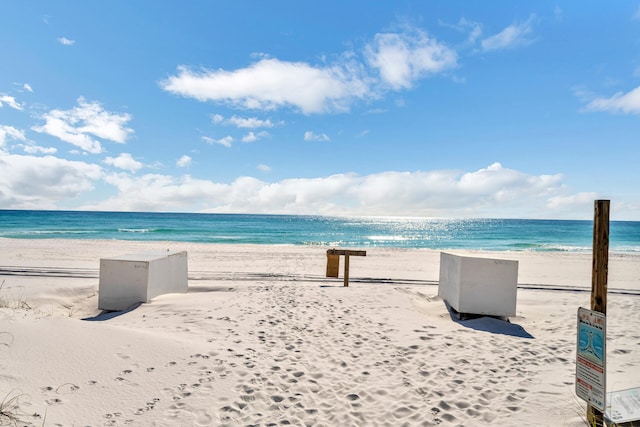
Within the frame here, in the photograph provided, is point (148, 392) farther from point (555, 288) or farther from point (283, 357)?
point (555, 288)

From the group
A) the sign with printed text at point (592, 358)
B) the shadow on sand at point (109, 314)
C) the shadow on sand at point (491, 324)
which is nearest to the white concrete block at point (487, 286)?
the shadow on sand at point (491, 324)

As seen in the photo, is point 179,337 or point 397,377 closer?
point 397,377

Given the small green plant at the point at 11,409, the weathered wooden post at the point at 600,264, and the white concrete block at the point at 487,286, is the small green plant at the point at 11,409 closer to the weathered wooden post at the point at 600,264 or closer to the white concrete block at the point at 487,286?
the weathered wooden post at the point at 600,264

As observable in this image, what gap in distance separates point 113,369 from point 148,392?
71 centimetres

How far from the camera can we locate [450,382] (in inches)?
195

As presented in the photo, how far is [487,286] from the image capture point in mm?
8242

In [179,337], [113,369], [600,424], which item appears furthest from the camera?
[179,337]

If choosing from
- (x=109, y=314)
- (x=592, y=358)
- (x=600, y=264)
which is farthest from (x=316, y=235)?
(x=592, y=358)

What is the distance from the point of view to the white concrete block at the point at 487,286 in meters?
8.15

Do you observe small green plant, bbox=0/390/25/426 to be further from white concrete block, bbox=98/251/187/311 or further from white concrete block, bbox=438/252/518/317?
white concrete block, bbox=438/252/518/317

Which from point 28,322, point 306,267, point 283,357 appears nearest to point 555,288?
point 306,267

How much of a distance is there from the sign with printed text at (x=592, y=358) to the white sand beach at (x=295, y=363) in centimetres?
48

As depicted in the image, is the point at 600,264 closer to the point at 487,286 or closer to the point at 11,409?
the point at 487,286

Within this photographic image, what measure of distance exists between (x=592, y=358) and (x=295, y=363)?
11.6ft
